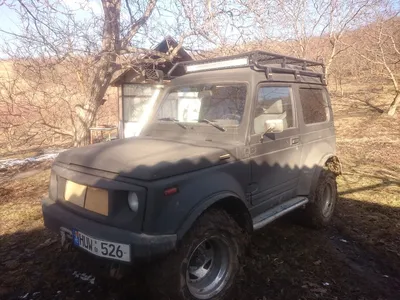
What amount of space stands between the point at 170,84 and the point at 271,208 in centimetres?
205

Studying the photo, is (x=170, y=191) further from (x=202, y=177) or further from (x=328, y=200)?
(x=328, y=200)

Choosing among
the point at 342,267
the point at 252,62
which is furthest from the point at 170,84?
the point at 342,267

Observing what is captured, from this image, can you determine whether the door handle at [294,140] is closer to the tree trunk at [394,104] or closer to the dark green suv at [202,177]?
the dark green suv at [202,177]

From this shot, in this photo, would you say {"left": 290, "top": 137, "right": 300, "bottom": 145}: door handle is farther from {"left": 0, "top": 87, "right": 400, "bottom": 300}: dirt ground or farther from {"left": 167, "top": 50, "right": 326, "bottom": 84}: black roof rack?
{"left": 0, "top": 87, "right": 400, "bottom": 300}: dirt ground

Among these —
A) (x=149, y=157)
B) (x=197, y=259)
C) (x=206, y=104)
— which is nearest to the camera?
(x=149, y=157)

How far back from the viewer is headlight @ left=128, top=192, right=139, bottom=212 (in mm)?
2414

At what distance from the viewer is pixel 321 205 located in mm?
4445

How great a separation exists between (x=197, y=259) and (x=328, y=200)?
2750 millimetres

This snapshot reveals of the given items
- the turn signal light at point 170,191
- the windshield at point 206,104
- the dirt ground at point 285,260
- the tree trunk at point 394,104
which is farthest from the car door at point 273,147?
the tree trunk at point 394,104

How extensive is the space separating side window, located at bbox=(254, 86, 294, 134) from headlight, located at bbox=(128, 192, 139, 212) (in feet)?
5.12

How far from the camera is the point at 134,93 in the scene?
1390 cm

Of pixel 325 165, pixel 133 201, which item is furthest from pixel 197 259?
pixel 325 165

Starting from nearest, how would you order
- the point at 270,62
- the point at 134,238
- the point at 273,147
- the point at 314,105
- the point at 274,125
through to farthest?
the point at 134,238
the point at 274,125
the point at 273,147
the point at 270,62
the point at 314,105

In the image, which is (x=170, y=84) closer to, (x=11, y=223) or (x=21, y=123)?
(x=11, y=223)
